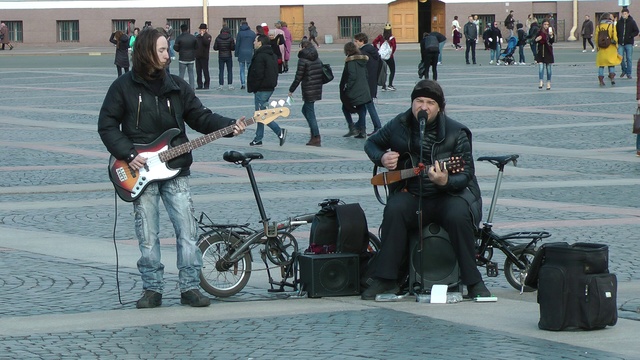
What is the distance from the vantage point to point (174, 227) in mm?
8086

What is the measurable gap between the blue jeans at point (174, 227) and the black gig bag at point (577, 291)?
218 centimetres

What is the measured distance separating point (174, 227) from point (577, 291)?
253cm

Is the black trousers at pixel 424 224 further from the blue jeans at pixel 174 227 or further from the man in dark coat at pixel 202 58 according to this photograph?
the man in dark coat at pixel 202 58

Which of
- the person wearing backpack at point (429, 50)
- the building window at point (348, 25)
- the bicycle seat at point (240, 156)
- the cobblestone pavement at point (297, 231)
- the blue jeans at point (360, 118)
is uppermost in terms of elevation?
the building window at point (348, 25)

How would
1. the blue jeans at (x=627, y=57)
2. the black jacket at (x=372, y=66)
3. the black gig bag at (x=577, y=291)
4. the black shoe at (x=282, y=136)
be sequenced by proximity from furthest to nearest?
the blue jeans at (x=627, y=57) < the black jacket at (x=372, y=66) < the black shoe at (x=282, y=136) < the black gig bag at (x=577, y=291)

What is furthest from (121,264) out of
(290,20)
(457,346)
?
(290,20)

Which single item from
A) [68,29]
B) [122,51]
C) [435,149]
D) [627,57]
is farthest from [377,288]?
[68,29]

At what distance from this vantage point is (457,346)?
6.77 m

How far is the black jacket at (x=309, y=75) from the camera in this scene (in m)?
18.8

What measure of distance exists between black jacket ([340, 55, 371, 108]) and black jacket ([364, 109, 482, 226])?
1088cm

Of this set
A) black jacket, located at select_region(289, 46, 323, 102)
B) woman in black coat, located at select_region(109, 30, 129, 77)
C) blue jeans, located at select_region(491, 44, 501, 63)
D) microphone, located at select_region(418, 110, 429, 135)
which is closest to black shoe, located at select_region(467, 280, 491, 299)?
microphone, located at select_region(418, 110, 429, 135)

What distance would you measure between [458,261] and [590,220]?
3555 millimetres

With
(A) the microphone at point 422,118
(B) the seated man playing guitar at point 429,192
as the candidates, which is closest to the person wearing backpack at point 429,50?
(B) the seated man playing guitar at point 429,192

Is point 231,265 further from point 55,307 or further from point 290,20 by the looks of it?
point 290,20
